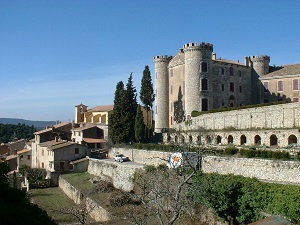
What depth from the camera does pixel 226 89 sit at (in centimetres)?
5222

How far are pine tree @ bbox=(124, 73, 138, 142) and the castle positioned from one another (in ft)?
16.4

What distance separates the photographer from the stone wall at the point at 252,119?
1453 inches

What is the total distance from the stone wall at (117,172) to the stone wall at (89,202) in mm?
3787

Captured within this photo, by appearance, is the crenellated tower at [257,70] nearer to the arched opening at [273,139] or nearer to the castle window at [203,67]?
the castle window at [203,67]

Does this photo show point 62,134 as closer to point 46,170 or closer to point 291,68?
point 46,170

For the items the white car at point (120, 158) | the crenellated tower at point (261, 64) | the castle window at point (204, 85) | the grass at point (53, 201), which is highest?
the crenellated tower at point (261, 64)

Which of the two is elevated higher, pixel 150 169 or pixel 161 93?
pixel 161 93

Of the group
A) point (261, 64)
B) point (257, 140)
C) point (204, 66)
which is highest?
point (261, 64)

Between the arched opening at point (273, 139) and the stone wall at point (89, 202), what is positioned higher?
the arched opening at point (273, 139)

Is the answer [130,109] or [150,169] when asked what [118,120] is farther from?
[150,169]

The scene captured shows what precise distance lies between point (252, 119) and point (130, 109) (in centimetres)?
1672

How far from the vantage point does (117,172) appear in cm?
3991

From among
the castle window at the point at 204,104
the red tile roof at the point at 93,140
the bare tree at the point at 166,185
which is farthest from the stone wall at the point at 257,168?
the red tile roof at the point at 93,140

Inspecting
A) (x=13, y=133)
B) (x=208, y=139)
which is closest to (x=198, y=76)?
(x=208, y=139)
